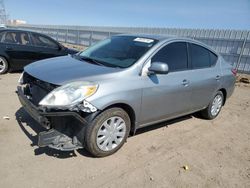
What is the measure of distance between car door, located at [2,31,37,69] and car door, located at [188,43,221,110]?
566cm

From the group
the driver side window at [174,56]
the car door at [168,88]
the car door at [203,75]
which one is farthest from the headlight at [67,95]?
the car door at [203,75]

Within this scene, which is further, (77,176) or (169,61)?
→ (169,61)

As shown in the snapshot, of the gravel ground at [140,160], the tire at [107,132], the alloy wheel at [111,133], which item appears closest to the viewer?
the gravel ground at [140,160]

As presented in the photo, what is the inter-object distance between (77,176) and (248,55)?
1198cm

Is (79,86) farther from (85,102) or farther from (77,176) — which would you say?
(77,176)

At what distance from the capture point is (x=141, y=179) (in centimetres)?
351

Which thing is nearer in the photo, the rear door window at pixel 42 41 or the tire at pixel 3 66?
the tire at pixel 3 66

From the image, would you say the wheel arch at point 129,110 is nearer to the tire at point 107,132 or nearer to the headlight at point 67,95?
the tire at point 107,132

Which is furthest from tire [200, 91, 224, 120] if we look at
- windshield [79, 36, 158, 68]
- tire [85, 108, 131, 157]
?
tire [85, 108, 131, 157]

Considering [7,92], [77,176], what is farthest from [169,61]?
[7,92]

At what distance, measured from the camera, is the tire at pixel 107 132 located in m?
3.62

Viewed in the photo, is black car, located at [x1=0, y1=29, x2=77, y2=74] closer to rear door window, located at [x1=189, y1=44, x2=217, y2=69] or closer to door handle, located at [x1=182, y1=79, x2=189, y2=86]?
rear door window, located at [x1=189, y1=44, x2=217, y2=69]

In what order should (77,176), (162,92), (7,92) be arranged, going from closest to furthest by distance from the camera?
(77,176) < (162,92) < (7,92)

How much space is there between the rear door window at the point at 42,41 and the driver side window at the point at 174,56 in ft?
18.6
